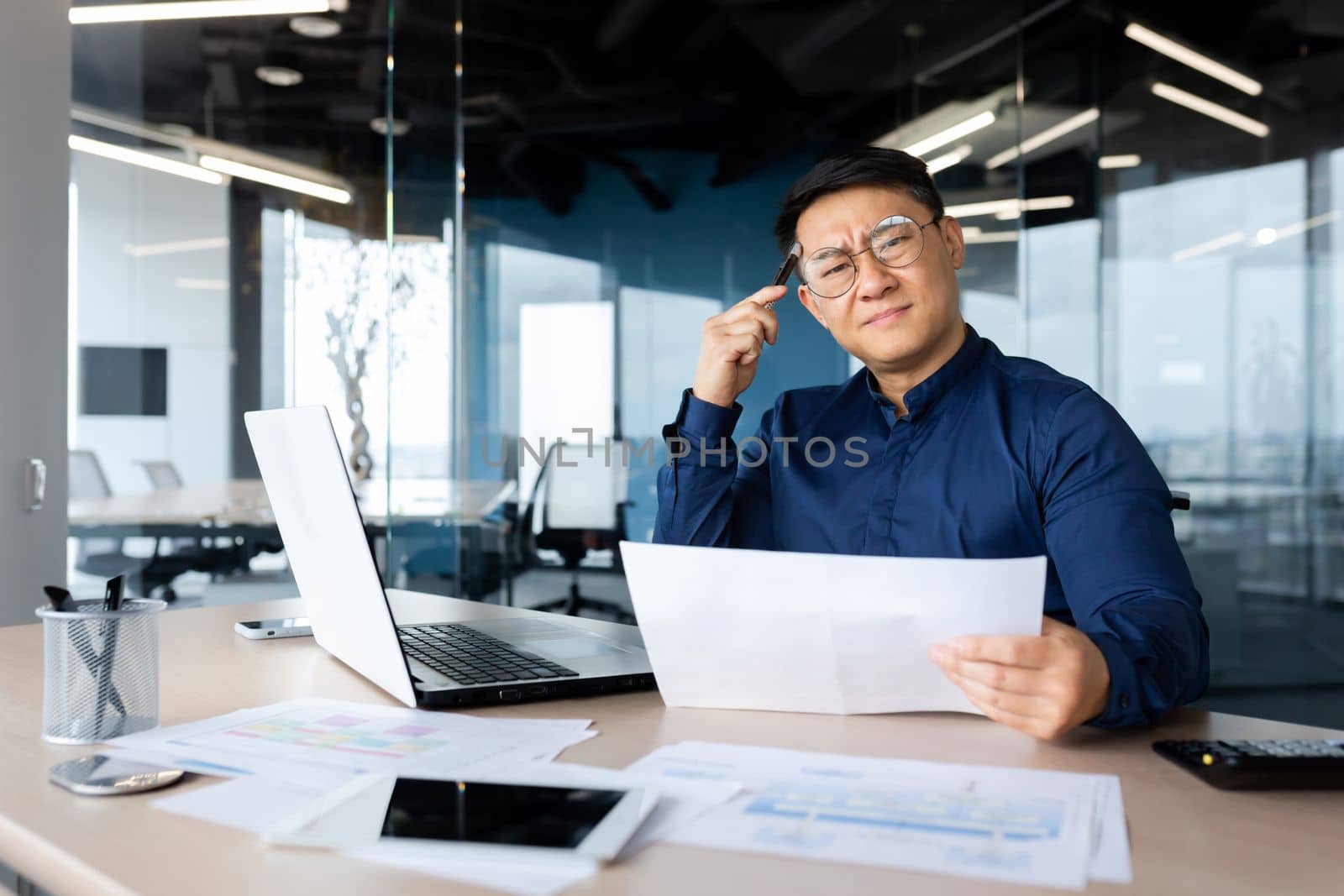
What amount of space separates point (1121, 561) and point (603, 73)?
4549 mm

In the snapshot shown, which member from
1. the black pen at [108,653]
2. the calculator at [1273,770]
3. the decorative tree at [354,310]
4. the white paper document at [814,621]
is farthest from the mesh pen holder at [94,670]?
the decorative tree at [354,310]

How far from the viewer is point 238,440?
4.97m

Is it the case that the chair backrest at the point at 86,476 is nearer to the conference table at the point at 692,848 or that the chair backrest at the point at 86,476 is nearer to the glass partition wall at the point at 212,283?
the glass partition wall at the point at 212,283

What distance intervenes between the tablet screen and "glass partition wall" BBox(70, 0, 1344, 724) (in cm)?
359

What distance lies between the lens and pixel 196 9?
4664 mm

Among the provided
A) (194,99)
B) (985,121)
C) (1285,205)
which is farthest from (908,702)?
(194,99)

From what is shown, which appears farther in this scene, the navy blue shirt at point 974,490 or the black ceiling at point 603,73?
the black ceiling at point 603,73

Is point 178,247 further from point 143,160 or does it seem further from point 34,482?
point 34,482

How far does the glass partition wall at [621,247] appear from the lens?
413 cm

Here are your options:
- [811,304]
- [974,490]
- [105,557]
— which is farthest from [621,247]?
[974,490]

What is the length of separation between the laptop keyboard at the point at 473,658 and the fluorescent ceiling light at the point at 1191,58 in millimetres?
4098

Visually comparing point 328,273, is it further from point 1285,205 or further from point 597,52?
point 1285,205

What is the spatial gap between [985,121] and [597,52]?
1908mm

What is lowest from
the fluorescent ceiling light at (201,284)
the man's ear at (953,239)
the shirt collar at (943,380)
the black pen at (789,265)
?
the shirt collar at (943,380)
